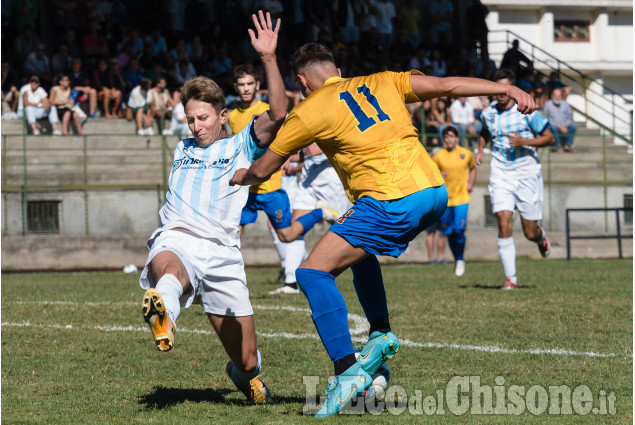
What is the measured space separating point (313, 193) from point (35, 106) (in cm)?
1071

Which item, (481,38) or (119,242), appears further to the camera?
(481,38)

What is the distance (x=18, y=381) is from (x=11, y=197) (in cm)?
1394

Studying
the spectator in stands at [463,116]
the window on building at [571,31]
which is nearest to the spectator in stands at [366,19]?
the spectator in stands at [463,116]

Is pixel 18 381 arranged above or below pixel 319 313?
below

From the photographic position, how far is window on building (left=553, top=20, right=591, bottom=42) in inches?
1434

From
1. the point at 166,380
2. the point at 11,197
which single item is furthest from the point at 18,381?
the point at 11,197

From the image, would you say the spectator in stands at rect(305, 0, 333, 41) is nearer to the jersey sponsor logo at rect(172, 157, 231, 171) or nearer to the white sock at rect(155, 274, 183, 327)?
the jersey sponsor logo at rect(172, 157, 231, 171)

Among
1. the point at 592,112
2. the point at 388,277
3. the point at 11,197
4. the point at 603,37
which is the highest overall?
the point at 603,37

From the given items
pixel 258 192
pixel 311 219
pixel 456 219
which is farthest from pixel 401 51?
pixel 311 219

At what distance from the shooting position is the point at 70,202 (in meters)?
19.9

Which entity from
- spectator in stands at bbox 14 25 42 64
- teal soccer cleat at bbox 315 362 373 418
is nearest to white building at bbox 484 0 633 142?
spectator in stands at bbox 14 25 42 64

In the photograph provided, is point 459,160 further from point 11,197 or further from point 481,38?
point 481,38

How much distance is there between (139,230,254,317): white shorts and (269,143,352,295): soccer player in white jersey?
20.4 ft

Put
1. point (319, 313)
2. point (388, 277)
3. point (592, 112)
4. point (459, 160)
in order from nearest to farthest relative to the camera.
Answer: point (319, 313) < point (388, 277) < point (459, 160) < point (592, 112)
